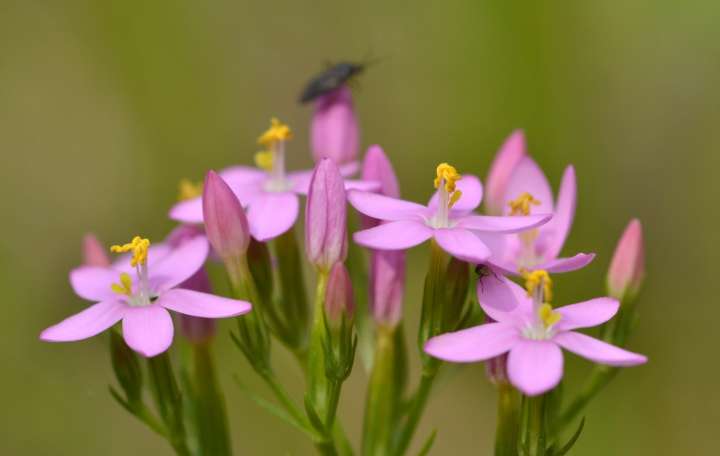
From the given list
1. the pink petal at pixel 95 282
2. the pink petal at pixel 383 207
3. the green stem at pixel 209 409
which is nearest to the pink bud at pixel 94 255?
the pink petal at pixel 95 282

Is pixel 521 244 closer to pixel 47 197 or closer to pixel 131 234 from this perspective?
pixel 131 234

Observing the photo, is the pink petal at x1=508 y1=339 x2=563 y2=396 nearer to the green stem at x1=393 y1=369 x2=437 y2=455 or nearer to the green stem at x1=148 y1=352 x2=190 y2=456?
the green stem at x1=393 y1=369 x2=437 y2=455

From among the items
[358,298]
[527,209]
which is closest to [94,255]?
[358,298]

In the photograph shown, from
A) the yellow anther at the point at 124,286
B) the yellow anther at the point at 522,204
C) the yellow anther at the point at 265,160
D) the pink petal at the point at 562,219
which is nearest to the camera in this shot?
the yellow anther at the point at 124,286

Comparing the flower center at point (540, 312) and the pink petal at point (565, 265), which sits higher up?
the pink petal at point (565, 265)

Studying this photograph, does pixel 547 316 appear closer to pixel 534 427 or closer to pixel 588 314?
pixel 588 314

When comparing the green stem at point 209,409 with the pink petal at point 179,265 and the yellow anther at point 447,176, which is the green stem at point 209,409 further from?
the yellow anther at point 447,176
